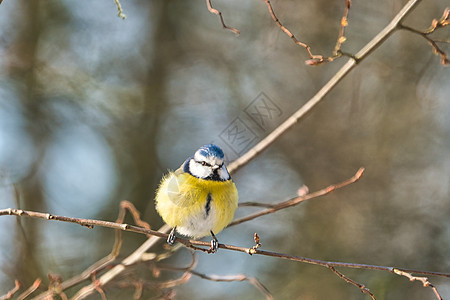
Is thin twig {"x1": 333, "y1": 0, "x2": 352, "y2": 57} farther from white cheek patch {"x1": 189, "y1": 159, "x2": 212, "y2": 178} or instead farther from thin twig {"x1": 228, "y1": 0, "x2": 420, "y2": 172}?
white cheek patch {"x1": 189, "y1": 159, "x2": 212, "y2": 178}

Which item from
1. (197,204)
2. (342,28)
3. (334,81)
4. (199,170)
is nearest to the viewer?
(342,28)

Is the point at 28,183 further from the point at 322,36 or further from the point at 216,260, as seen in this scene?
the point at 322,36

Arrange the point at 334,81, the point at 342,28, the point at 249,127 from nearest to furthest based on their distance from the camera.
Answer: the point at 342,28, the point at 334,81, the point at 249,127

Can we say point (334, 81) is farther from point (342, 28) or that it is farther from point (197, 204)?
point (197, 204)

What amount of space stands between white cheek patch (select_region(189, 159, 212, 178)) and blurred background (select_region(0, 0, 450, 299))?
237cm

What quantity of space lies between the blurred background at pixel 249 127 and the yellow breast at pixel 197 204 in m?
2.47

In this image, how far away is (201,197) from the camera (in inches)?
118

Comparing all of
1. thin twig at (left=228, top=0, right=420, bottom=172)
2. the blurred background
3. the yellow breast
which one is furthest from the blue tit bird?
the blurred background

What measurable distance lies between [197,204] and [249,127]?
286cm

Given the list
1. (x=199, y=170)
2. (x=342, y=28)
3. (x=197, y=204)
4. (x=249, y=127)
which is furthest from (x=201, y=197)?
(x=249, y=127)

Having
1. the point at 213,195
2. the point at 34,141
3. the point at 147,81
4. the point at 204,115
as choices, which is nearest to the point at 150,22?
the point at 147,81

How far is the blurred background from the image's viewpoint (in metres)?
5.81

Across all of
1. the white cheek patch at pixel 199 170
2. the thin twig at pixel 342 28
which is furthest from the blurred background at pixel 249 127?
the thin twig at pixel 342 28

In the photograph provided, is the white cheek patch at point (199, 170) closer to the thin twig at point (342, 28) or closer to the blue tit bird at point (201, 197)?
the blue tit bird at point (201, 197)
